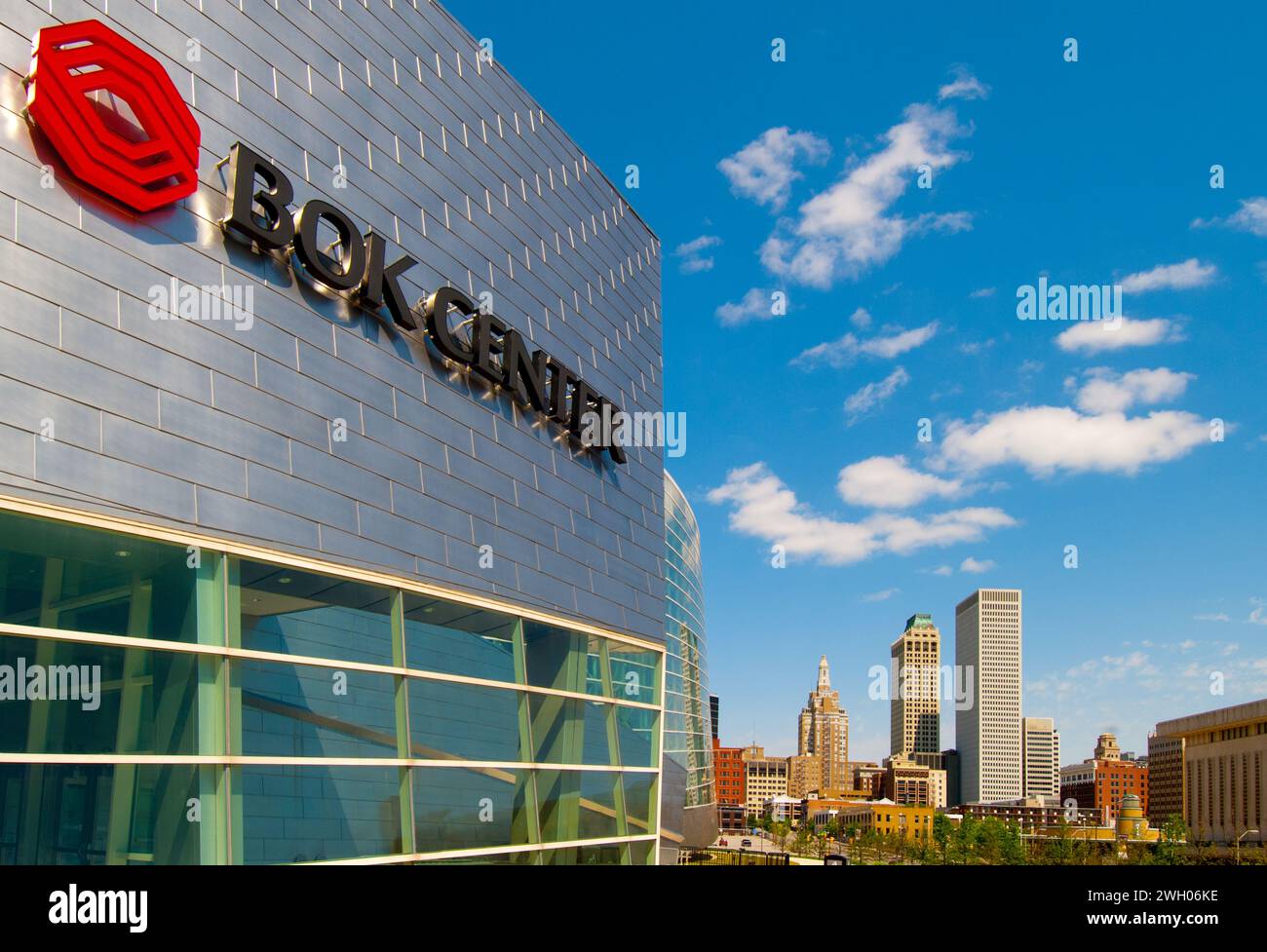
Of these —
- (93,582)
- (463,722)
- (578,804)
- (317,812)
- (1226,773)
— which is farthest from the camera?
(1226,773)

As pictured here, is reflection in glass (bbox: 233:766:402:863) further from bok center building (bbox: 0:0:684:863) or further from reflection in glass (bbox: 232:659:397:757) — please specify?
reflection in glass (bbox: 232:659:397:757)

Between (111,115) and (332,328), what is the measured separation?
177 inches

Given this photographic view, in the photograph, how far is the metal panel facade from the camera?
12477mm

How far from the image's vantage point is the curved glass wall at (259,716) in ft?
38.3

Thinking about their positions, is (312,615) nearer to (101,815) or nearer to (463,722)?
(463,722)

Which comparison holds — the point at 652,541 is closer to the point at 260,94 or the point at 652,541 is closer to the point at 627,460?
the point at 627,460

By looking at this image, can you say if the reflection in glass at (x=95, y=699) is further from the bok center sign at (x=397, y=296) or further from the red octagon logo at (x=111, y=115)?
the bok center sign at (x=397, y=296)

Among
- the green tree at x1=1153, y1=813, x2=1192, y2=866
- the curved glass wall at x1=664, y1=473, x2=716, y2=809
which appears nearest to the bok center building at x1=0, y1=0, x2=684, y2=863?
the curved glass wall at x1=664, y1=473, x2=716, y2=809

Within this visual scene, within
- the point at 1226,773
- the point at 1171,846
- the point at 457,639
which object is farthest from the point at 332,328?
the point at 1226,773

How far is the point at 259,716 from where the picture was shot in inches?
557

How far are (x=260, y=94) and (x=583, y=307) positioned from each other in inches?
431

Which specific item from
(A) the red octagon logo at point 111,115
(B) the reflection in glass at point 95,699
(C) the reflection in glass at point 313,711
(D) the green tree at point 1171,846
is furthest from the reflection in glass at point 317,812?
(D) the green tree at point 1171,846

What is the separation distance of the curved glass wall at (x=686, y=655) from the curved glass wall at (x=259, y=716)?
163 feet
